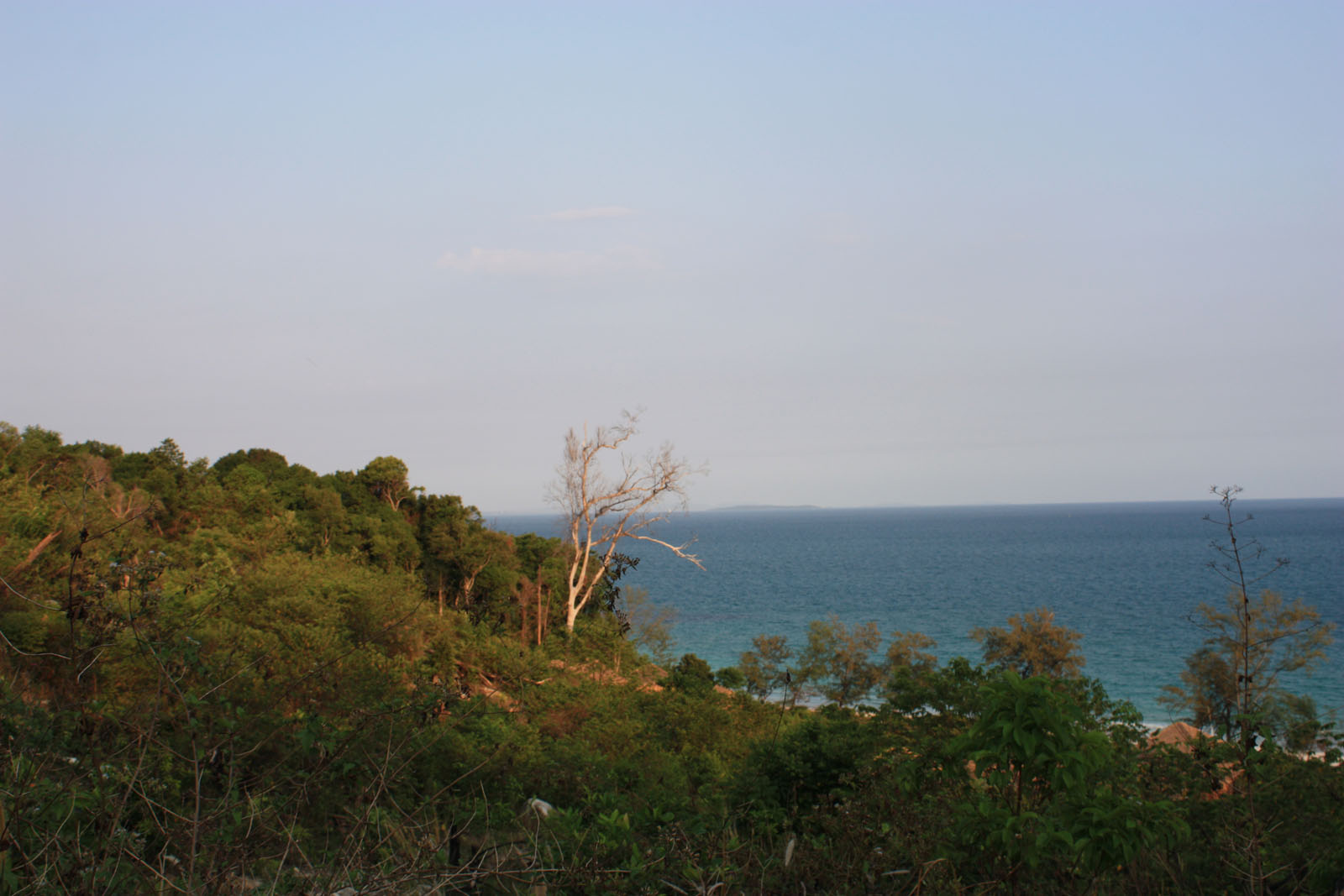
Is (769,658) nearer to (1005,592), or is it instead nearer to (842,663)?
(842,663)

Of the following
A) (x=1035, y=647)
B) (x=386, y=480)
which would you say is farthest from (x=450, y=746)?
(x=1035, y=647)

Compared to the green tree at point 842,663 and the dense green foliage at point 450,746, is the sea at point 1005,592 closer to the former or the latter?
the dense green foliage at point 450,746

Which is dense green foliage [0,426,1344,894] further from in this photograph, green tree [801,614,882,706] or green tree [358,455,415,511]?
green tree [801,614,882,706]

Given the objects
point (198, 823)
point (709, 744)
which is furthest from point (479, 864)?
point (709, 744)

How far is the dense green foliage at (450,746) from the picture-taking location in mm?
4000

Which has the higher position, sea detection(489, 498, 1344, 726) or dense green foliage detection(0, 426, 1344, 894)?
dense green foliage detection(0, 426, 1344, 894)

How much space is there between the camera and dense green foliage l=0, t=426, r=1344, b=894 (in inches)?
157

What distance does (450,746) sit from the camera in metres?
12.1

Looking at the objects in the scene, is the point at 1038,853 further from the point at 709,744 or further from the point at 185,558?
the point at 185,558

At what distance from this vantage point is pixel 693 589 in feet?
294

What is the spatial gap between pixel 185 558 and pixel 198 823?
17884 millimetres

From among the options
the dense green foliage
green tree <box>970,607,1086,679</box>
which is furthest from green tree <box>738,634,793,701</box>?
the dense green foliage

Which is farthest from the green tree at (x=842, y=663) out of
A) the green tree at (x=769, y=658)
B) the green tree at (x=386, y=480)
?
the green tree at (x=386, y=480)

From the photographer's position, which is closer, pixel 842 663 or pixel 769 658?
pixel 842 663
